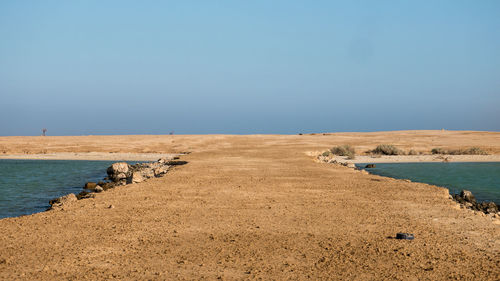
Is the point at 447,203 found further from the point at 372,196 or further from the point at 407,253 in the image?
the point at 407,253

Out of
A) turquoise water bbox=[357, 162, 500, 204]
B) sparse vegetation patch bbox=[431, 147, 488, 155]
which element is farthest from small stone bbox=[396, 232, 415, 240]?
sparse vegetation patch bbox=[431, 147, 488, 155]

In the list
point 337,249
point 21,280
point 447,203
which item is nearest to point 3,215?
point 21,280

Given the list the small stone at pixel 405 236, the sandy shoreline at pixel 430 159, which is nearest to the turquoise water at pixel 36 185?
the small stone at pixel 405 236

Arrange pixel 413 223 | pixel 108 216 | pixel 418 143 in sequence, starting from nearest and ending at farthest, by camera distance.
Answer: pixel 413 223 < pixel 108 216 < pixel 418 143

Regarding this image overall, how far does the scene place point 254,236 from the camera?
32.6 feet

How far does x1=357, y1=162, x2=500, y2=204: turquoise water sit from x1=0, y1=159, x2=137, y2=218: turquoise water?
17219 millimetres

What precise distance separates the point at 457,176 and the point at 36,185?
23.2m

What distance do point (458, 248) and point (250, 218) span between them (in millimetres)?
4767

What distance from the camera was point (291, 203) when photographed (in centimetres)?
1382

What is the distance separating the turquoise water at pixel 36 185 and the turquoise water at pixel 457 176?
17219mm

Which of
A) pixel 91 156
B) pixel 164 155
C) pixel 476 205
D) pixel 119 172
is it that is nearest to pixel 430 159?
pixel 164 155

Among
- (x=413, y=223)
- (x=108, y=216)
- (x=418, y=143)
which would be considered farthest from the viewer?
(x=418, y=143)

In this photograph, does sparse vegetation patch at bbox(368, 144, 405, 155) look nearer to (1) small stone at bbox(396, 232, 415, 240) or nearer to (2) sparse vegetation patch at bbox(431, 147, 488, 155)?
(2) sparse vegetation patch at bbox(431, 147, 488, 155)

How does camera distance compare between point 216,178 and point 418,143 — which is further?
point 418,143
